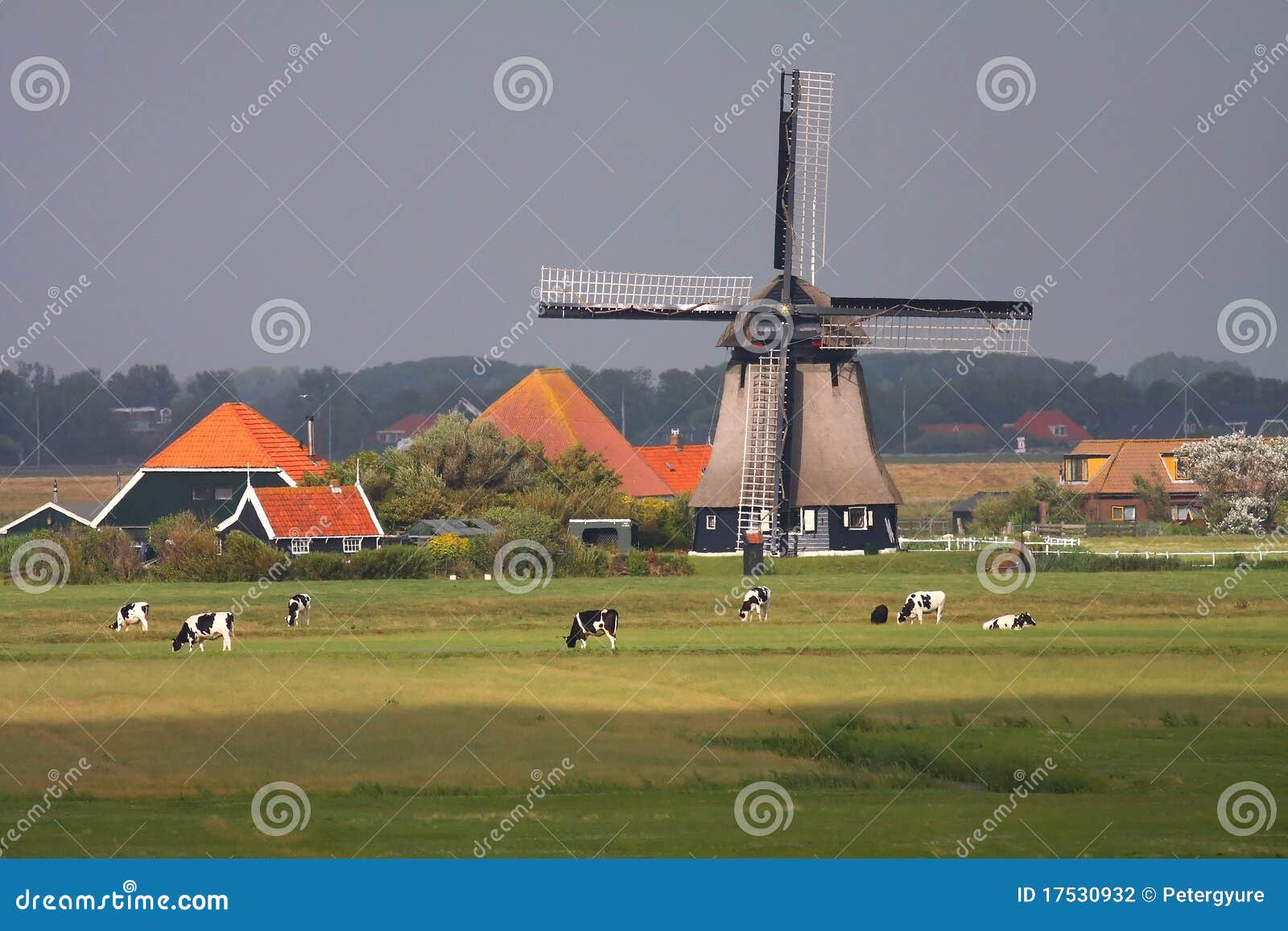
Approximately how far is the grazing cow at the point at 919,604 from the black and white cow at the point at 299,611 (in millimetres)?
13537

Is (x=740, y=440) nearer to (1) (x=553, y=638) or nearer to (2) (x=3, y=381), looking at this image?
(1) (x=553, y=638)

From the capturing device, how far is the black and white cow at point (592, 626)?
108 ft

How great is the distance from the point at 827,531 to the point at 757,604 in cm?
1466

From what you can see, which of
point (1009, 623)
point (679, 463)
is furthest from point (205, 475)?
point (1009, 623)

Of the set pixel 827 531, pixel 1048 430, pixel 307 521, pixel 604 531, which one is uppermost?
pixel 1048 430

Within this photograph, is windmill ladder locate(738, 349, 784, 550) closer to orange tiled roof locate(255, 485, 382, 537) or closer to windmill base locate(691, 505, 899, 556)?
windmill base locate(691, 505, 899, 556)

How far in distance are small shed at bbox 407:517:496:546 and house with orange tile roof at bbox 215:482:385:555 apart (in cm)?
120

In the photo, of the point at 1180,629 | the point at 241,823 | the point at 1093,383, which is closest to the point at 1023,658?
the point at 1180,629

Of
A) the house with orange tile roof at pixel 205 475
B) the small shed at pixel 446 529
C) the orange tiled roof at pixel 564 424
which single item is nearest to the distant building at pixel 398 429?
the orange tiled roof at pixel 564 424

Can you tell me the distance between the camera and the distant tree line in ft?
410

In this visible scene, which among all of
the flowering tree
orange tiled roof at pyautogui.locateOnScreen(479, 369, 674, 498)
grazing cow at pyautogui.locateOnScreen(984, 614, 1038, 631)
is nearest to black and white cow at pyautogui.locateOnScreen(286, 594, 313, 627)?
grazing cow at pyautogui.locateOnScreen(984, 614, 1038, 631)

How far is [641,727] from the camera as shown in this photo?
2348cm

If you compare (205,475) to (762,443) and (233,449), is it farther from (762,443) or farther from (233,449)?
(762,443)

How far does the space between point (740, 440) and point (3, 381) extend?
271 feet
